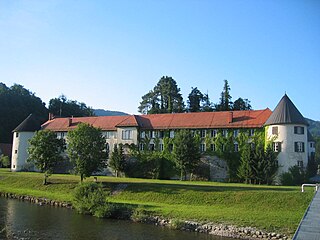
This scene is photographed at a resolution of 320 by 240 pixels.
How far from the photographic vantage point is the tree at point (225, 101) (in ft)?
249

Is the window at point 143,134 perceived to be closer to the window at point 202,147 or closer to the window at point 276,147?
the window at point 202,147

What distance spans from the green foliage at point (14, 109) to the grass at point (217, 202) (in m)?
42.8

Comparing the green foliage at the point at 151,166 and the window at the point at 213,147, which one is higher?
the window at the point at 213,147

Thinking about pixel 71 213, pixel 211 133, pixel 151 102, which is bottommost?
pixel 71 213

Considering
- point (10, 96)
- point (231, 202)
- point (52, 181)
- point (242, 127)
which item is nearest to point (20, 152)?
point (52, 181)

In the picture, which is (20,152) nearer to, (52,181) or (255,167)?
(52,181)

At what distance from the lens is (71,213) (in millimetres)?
29547

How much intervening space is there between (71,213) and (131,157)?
22.6 meters

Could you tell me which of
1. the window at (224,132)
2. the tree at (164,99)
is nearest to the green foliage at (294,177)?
the window at (224,132)

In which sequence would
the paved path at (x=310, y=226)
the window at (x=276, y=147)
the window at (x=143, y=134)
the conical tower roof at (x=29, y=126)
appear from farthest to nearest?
the conical tower roof at (x=29, y=126), the window at (x=143, y=134), the window at (x=276, y=147), the paved path at (x=310, y=226)

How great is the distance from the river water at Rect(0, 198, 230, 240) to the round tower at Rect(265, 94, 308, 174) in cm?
2297

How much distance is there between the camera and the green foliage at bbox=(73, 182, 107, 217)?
2873 cm

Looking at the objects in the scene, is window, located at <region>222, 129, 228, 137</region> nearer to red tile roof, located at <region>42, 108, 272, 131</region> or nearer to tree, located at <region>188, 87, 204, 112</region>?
red tile roof, located at <region>42, 108, 272, 131</region>

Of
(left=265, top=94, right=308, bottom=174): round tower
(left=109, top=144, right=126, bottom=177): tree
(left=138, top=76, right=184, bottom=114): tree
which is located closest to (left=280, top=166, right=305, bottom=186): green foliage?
(left=265, top=94, right=308, bottom=174): round tower
